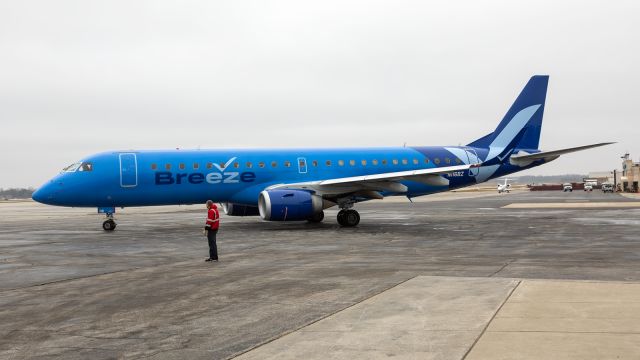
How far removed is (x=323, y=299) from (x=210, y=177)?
17787 millimetres

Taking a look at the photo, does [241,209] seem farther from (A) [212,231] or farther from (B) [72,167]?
(A) [212,231]

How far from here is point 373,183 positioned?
85.4ft

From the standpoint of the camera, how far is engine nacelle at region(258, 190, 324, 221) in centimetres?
2481

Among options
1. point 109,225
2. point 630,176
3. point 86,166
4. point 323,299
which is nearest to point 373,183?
point 109,225

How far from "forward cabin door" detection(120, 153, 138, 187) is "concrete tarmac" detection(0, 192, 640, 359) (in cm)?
603

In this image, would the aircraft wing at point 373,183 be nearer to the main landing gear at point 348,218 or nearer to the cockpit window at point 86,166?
the main landing gear at point 348,218

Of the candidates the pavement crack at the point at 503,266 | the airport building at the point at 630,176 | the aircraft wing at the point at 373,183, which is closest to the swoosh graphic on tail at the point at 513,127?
the aircraft wing at the point at 373,183

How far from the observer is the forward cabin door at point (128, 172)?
85.6ft

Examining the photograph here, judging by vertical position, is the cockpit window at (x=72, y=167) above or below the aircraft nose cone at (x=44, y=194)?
above

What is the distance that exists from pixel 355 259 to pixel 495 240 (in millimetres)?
6645

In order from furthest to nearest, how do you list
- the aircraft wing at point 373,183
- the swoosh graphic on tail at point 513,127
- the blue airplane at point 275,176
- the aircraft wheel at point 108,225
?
the swoosh graphic on tail at point 513,127, the aircraft wheel at point 108,225, the blue airplane at point 275,176, the aircraft wing at point 373,183

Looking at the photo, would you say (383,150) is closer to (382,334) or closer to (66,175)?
(66,175)

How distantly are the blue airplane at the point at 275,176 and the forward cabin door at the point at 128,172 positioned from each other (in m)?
0.04

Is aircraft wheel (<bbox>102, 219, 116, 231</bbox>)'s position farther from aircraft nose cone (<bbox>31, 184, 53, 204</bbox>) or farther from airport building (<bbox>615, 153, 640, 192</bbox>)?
airport building (<bbox>615, 153, 640, 192</bbox>)
